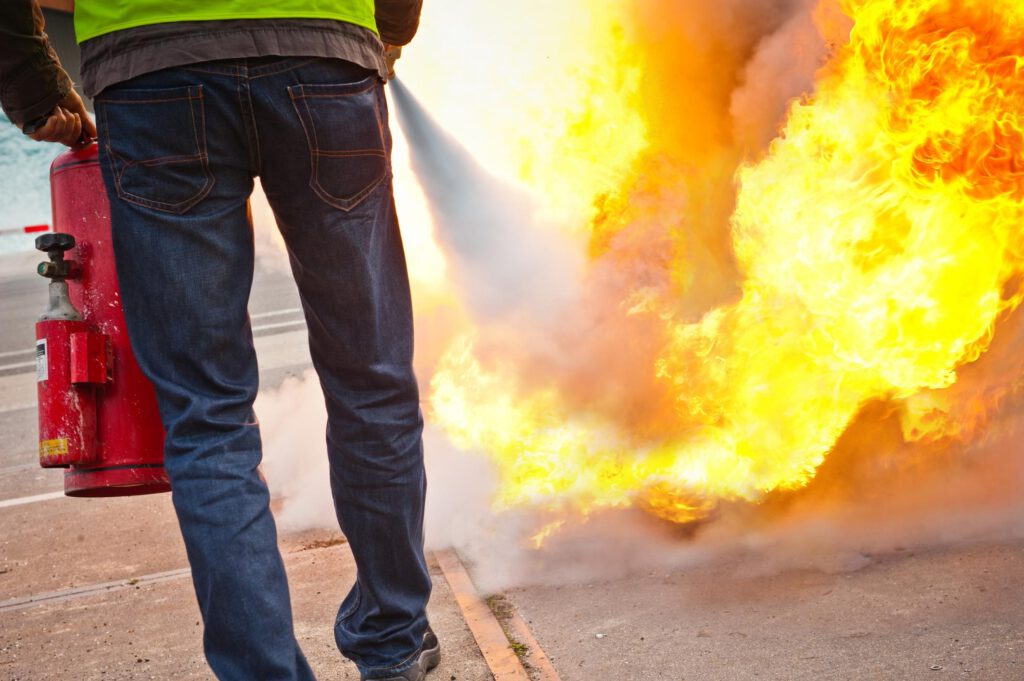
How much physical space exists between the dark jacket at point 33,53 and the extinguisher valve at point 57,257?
1.01 ft

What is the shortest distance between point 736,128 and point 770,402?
2.97ft

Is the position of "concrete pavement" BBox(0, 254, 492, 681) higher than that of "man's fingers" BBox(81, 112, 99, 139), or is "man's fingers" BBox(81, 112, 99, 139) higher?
"man's fingers" BBox(81, 112, 99, 139)

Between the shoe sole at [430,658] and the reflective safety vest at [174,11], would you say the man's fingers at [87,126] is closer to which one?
the reflective safety vest at [174,11]

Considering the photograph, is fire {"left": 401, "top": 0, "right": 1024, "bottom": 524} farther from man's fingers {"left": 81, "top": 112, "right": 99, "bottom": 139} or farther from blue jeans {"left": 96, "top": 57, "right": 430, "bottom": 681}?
man's fingers {"left": 81, "top": 112, "right": 99, "bottom": 139}

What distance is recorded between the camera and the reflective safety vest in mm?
1855

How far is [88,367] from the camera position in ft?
8.14

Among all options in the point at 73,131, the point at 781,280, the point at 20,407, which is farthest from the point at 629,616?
the point at 20,407

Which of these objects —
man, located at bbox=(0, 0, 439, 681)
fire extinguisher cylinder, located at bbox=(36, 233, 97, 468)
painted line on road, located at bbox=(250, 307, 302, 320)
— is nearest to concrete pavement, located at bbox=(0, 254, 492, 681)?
fire extinguisher cylinder, located at bbox=(36, 233, 97, 468)

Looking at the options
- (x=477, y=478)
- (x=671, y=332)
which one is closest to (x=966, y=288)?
(x=671, y=332)

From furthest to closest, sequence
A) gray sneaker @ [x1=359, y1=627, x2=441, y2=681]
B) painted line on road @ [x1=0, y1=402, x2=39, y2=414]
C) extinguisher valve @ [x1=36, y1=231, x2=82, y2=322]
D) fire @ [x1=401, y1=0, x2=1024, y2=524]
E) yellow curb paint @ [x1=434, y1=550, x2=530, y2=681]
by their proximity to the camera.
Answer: painted line on road @ [x1=0, y1=402, x2=39, y2=414] → fire @ [x1=401, y1=0, x2=1024, y2=524] → extinguisher valve @ [x1=36, y1=231, x2=82, y2=322] → yellow curb paint @ [x1=434, y1=550, x2=530, y2=681] → gray sneaker @ [x1=359, y1=627, x2=441, y2=681]

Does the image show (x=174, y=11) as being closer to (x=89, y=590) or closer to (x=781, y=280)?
(x=781, y=280)

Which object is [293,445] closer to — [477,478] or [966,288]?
[477,478]

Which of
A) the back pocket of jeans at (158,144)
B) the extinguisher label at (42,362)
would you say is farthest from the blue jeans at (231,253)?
the extinguisher label at (42,362)

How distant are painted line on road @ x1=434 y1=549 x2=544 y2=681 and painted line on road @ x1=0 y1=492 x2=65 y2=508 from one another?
204 cm
